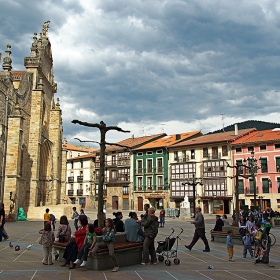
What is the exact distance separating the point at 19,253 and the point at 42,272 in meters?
2.92

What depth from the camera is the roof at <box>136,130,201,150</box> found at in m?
49.5

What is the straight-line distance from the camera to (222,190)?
136 ft

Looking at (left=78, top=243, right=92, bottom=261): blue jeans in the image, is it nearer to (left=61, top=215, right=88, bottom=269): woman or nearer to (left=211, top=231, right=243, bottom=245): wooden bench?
(left=61, top=215, right=88, bottom=269): woman

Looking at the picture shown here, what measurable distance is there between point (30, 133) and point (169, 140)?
87.5ft

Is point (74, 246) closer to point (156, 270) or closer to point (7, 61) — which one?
point (156, 270)

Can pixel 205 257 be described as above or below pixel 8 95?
below

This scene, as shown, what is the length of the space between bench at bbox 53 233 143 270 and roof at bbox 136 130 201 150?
40118mm

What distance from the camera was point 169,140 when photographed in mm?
51906

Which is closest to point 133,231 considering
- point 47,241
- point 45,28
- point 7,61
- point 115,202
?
point 47,241

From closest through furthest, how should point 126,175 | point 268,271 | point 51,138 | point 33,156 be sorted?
point 268,271 < point 33,156 < point 51,138 < point 126,175

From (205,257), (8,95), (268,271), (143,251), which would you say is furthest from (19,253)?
(8,95)

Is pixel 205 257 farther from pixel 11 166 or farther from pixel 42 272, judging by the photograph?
pixel 11 166

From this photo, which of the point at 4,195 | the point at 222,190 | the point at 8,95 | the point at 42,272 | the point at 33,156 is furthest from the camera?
the point at 222,190

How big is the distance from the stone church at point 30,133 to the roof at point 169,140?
14.9m
